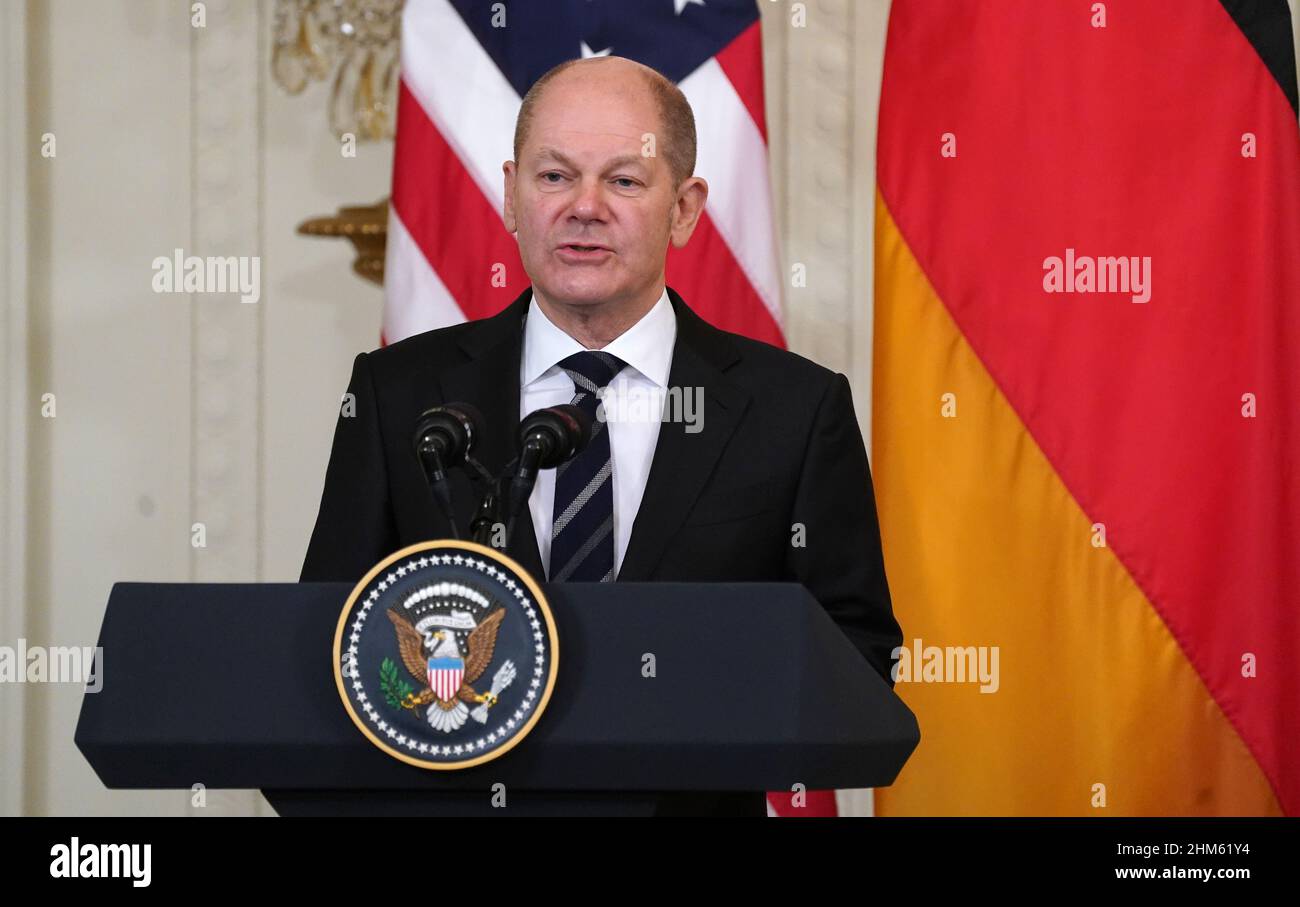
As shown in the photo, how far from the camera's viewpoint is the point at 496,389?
195cm

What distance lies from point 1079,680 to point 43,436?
8.01 feet

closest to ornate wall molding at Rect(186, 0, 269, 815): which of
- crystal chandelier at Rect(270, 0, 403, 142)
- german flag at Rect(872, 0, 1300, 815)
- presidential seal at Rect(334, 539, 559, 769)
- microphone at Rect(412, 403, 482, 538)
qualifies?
crystal chandelier at Rect(270, 0, 403, 142)

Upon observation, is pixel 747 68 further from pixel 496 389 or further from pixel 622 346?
pixel 496 389

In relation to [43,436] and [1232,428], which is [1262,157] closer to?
[1232,428]

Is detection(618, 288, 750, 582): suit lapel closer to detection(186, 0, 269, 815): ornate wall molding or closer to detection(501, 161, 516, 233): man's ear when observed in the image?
detection(501, 161, 516, 233): man's ear

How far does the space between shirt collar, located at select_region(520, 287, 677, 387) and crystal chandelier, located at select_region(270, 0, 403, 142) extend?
4.81 ft

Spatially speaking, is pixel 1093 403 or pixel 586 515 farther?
pixel 1093 403

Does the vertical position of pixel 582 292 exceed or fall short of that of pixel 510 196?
it falls short

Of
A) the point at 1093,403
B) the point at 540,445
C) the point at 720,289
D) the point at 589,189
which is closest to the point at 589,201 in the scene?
the point at 589,189

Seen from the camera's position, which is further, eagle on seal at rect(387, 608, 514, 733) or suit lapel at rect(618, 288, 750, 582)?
suit lapel at rect(618, 288, 750, 582)

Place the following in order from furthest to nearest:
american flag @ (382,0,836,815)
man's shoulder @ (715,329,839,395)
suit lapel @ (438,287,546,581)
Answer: american flag @ (382,0,836,815) < man's shoulder @ (715,329,839,395) < suit lapel @ (438,287,546,581)

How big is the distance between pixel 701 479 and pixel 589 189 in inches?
15.3

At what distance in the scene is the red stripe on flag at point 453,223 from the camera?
2.98 metres

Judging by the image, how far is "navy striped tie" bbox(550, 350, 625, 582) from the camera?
5.94 ft
